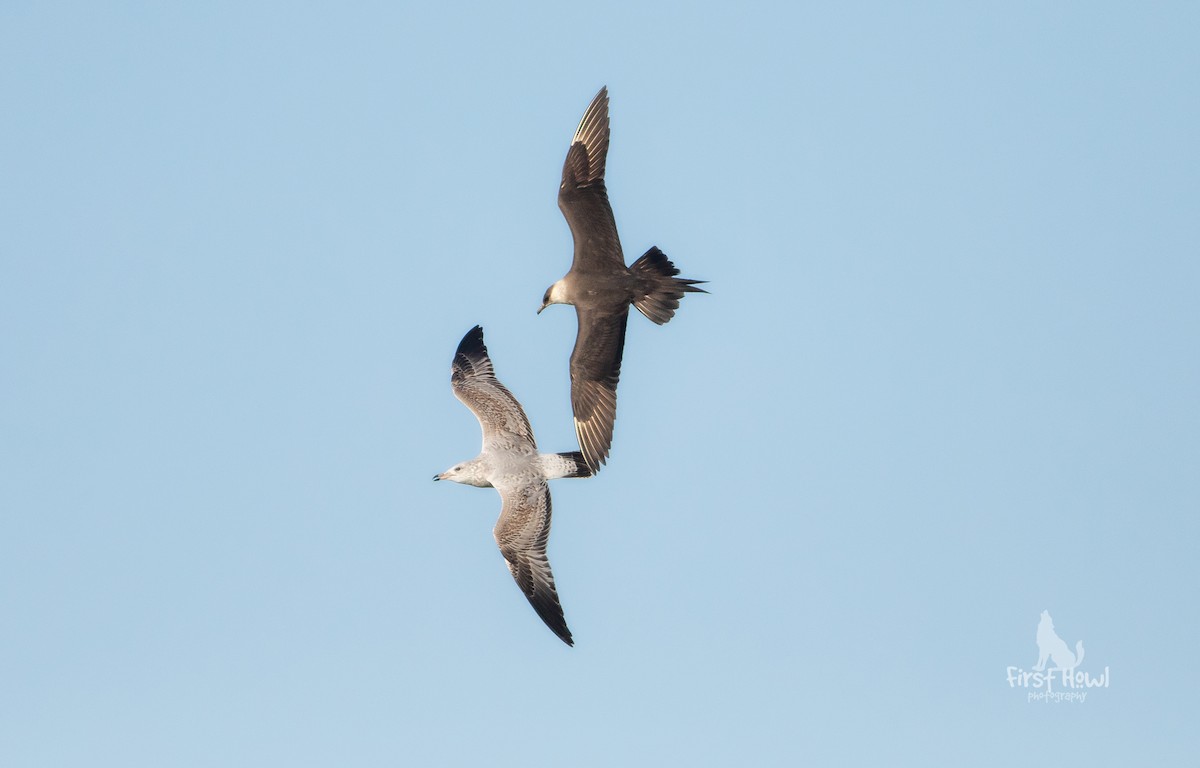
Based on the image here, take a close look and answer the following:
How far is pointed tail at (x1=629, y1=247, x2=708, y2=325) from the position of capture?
24891 millimetres

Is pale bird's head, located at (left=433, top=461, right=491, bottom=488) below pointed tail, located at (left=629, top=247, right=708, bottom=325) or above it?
below

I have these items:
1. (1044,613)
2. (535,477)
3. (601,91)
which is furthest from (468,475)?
(1044,613)

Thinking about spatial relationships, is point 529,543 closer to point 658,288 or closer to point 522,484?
point 522,484

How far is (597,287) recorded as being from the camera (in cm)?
2527

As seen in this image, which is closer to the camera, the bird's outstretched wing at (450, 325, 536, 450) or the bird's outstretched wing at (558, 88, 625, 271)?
the bird's outstretched wing at (558, 88, 625, 271)

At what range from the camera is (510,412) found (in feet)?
86.6

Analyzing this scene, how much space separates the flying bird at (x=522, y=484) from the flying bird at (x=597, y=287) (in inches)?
23.6

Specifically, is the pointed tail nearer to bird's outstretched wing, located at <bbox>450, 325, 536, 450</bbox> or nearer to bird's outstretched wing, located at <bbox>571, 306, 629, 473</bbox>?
bird's outstretched wing, located at <bbox>571, 306, 629, 473</bbox>

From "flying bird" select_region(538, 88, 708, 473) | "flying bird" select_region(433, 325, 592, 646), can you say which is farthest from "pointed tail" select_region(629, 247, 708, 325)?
"flying bird" select_region(433, 325, 592, 646)

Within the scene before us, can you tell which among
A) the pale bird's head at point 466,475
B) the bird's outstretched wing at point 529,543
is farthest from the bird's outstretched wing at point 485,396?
the bird's outstretched wing at point 529,543

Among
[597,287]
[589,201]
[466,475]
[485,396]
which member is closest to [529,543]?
[466,475]

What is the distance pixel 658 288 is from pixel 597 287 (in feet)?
2.62

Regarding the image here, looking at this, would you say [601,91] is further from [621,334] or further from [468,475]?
[468,475]

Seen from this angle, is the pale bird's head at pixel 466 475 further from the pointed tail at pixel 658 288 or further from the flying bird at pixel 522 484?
the pointed tail at pixel 658 288
